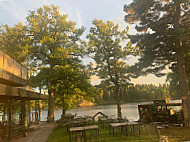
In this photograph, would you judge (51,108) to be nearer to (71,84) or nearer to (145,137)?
(71,84)

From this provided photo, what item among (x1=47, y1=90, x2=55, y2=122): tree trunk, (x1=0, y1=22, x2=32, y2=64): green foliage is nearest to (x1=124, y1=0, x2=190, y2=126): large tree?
(x1=47, y1=90, x2=55, y2=122): tree trunk

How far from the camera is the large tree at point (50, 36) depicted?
72.8 feet

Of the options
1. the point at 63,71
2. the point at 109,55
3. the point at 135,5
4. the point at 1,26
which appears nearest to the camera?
the point at 135,5

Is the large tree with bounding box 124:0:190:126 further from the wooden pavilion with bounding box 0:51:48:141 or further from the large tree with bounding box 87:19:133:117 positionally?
the wooden pavilion with bounding box 0:51:48:141

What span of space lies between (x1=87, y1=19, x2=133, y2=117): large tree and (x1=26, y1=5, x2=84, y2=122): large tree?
301 centimetres

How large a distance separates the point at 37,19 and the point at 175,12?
18.2 metres

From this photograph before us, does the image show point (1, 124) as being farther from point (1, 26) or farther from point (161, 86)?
point (161, 86)

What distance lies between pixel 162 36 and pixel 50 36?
15.3 m

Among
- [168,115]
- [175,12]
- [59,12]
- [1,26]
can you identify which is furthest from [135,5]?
[1,26]

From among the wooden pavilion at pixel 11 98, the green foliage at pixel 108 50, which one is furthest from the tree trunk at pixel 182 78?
the wooden pavilion at pixel 11 98

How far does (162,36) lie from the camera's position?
46.5ft

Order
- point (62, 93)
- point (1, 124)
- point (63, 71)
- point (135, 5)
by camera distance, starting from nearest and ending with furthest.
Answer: point (1, 124) → point (135, 5) → point (63, 71) → point (62, 93)

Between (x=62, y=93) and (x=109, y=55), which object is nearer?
(x=109, y=55)

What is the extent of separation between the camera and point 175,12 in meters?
14.5
